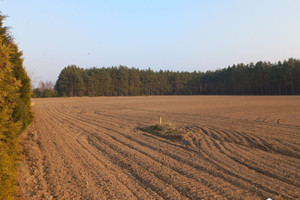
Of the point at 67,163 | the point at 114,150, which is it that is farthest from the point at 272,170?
the point at 67,163

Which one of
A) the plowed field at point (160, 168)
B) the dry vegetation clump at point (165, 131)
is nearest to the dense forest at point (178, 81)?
the dry vegetation clump at point (165, 131)

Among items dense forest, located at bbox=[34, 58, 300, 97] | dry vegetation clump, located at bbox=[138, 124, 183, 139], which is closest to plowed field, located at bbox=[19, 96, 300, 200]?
dry vegetation clump, located at bbox=[138, 124, 183, 139]

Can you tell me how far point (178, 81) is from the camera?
343 ft

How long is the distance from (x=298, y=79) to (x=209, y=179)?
8008 centimetres

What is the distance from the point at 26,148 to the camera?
23.8ft

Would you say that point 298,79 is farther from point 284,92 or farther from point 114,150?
point 114,150

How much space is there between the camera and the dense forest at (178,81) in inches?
2890

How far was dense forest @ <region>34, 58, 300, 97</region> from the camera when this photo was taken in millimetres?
73406

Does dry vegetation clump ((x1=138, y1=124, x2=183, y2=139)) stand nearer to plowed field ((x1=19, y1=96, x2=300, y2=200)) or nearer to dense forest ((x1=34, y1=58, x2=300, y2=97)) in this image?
plowed field ((x1=19, y1=96, x2=300, y2=200))

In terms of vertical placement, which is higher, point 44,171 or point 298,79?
point 298,79

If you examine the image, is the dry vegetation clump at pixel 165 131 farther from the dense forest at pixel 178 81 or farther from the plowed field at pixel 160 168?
the dense forest at pixel 178 81

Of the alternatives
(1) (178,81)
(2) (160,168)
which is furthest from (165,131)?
(1) (178,81)

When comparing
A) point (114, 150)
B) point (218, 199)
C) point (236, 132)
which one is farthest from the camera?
point (236, 132)

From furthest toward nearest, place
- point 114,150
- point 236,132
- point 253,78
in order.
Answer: point 253,78 < point 236,132 < point 114,150
